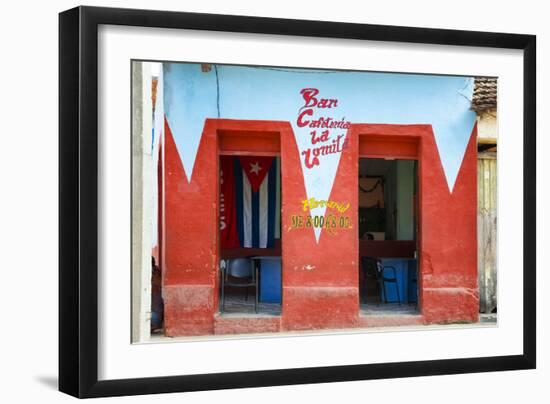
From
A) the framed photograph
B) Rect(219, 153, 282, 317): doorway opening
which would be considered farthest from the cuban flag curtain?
the framed photograph

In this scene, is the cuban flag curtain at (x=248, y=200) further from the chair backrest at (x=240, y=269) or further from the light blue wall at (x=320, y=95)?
the light blue wall at (x=320, y=95)

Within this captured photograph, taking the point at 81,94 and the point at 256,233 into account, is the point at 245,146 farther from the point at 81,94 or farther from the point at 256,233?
the point at 256,233

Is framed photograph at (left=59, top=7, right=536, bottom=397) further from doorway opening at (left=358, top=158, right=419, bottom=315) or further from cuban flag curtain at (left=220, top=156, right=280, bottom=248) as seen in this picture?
cuban flag curtain at (left=220, top=156, right=280, bottom=248)

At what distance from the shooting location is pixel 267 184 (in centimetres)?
1295

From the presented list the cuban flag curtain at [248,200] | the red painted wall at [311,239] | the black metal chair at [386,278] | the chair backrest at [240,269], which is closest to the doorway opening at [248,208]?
the cuban flag curtain at [248,200]

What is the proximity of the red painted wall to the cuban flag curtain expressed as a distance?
361 cm

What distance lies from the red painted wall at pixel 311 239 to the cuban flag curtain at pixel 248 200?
3.61 m

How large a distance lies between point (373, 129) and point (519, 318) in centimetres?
294

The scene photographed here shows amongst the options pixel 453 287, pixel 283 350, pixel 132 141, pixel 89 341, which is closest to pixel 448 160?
pixel 453 287

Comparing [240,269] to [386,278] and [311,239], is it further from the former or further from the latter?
[386,278]

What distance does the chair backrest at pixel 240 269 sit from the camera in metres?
11.1

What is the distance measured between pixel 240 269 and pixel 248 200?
210 centimetres

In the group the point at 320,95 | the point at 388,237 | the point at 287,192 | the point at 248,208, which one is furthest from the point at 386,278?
the point at 320,95

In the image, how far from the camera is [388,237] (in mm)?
14188
